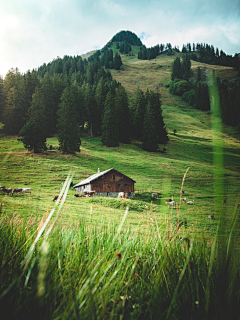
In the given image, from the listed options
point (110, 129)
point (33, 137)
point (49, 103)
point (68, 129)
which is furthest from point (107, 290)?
point (49, 103)

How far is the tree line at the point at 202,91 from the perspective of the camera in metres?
103

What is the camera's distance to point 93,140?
66750 mm

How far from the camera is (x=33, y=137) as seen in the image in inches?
Result: 1868

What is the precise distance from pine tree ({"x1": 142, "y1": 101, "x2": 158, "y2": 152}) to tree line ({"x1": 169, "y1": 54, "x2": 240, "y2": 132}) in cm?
4855

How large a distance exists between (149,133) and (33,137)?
33305mm

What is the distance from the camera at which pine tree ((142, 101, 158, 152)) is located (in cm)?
6379

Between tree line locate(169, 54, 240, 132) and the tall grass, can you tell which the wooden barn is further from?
tree line locate(169, 54, 240, 132)

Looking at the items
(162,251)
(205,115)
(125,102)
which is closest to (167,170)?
(125,102)

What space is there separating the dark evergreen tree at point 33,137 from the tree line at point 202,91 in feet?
268

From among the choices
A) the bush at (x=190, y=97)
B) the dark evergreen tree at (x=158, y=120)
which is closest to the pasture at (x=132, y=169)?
the dark evergreen tree at (x=158, y=120)

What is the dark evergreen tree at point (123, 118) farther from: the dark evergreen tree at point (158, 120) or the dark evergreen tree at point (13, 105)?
the dark evergreen tree at point (13, 105)

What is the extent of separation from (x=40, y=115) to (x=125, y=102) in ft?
93.1

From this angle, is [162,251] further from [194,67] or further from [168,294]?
[194,67]

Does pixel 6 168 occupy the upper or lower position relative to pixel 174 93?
lower
